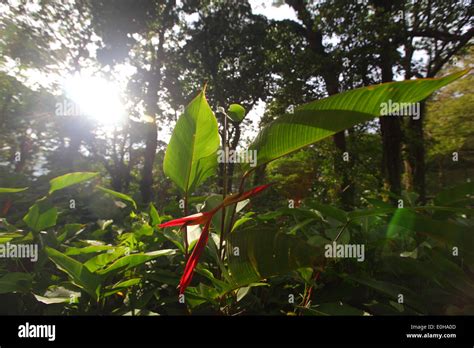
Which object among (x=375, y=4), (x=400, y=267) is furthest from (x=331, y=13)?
(x=400, y=267)

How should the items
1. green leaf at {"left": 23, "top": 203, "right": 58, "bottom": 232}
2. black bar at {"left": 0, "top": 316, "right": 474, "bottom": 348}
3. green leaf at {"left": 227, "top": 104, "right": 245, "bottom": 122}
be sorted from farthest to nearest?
green leaf at {"left": 23, "top": 203, "right": 58, "bottom": 232}, green leaf at {"left": 227, "top": 104, "right": 245, "bottom": 122}, black bar at {"left": 0, "top": 316, "right": 474, "bottom": 348}

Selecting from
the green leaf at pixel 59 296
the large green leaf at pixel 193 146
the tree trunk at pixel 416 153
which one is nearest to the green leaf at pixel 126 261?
the green leaf at pixel 59 296

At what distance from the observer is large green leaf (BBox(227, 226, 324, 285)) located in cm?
63

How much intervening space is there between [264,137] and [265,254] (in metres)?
0.28

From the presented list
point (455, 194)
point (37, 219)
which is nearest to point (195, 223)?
point (37, 219)

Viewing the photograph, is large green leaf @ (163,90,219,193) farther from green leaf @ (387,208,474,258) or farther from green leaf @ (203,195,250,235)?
green leaf @ (387,208,474,258)

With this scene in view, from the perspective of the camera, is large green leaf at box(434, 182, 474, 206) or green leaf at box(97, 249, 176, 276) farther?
large green leaf at box(434, 182, 474, 206)

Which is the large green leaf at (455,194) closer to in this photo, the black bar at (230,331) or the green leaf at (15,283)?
the black bar at (230,331)

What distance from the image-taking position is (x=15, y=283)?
782 millimetres

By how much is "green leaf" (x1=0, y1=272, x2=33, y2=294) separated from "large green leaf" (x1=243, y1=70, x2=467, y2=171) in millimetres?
655

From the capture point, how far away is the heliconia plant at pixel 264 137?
0.60 metres

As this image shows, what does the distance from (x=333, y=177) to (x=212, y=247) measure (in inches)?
391

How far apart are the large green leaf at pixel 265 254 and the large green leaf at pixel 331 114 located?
19 cm

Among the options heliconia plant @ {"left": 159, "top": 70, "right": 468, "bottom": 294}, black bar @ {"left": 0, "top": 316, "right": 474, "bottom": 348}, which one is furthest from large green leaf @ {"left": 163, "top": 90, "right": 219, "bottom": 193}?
black bar @ {"left": 0, "top": 316, "right": 474, "bottom": 348}
